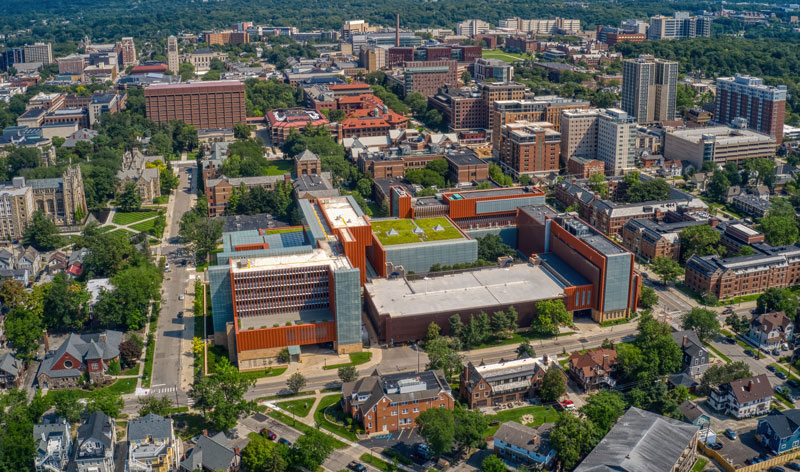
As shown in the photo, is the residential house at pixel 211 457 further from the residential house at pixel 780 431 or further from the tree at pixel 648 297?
the tree at pixel 648 297

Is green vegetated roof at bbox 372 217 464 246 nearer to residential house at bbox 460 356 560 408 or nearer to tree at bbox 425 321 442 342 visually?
tree at bbox 425 321 442 342

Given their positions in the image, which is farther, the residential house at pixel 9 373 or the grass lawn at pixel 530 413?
the residential house at pixel 9 373

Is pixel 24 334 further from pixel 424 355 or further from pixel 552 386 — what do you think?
pixel 552 386

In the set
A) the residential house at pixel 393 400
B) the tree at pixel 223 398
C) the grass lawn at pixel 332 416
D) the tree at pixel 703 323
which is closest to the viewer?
the tree at pixel 223 398

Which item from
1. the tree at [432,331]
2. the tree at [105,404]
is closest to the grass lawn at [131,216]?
the tree at [105,404]

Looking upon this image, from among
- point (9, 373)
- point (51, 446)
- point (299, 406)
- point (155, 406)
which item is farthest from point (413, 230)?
point (51, 446)

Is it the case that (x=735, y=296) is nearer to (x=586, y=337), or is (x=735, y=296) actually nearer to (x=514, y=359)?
(x=586, y=337)
